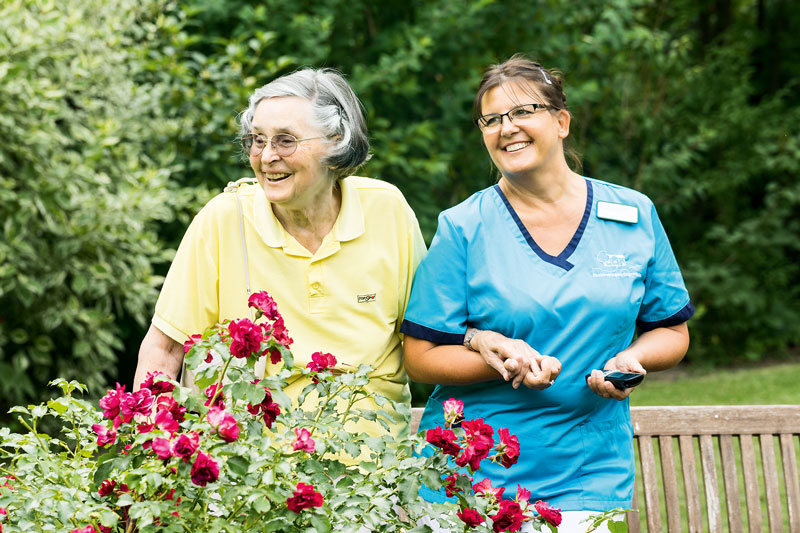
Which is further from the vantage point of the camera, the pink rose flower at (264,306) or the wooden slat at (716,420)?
the wooden slat at (716,420)

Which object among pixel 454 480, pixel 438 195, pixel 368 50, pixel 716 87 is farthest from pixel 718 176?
pixel 454 480

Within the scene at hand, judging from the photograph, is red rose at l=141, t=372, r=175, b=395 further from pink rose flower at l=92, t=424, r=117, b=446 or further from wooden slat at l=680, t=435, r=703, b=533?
wooden slat at l=680, t=435, r=703, b=533

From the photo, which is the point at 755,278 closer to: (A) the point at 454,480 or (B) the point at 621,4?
(B) the point at 621,4

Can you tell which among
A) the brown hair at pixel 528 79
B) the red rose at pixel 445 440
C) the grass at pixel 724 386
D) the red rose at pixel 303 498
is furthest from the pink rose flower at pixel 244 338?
the grass at pixel 724 386

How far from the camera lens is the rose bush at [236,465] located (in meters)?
1.63

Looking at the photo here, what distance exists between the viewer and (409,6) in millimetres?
6379

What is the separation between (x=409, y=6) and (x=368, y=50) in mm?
459

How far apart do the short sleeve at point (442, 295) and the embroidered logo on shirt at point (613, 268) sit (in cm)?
35

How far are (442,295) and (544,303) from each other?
262mm

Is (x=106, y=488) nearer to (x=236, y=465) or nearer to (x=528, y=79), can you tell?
(x=236, y=465)

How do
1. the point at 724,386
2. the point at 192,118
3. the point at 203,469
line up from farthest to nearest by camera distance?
the point at 724,386 < the point at 192,118 < the point at 203,469

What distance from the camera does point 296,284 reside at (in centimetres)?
247

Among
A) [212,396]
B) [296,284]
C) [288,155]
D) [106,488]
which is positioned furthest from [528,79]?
[106,488]

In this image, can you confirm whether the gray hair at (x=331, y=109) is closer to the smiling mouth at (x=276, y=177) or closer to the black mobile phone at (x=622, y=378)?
the smiling mouth at (x=276, y=177)
